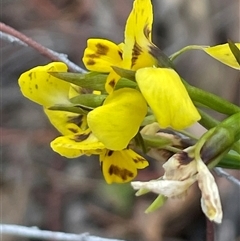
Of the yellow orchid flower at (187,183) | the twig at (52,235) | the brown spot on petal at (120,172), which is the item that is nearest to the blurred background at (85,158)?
the twig at (52,235)

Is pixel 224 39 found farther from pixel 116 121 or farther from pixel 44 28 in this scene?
pixel 116 121

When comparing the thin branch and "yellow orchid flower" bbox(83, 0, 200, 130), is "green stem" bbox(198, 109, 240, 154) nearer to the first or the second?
"yellow orchid flower" bbox(83, 0, 200, 130)

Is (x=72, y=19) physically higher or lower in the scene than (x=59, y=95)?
lower

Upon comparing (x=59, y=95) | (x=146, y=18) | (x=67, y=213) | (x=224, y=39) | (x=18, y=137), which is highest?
(x=146, y=18)

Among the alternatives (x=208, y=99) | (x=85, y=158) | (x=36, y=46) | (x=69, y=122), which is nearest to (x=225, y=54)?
(x=208, y=99)

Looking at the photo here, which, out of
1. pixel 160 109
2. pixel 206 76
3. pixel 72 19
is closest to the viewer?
pixel 160 109

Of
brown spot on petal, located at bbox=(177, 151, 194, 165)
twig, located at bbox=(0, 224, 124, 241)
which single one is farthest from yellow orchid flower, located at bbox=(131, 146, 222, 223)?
twig, located at bbox=(0, 224, 124, 241)

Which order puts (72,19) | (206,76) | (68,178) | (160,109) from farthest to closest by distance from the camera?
(72,19), (68,178), (206,76), (160,109)

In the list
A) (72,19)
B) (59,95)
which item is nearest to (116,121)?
(59,95)

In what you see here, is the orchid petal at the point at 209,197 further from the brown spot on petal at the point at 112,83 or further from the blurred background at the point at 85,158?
the blurred background at the point at 85,158
